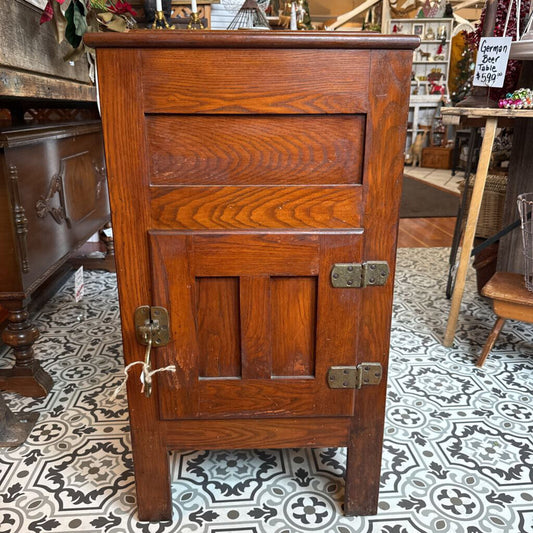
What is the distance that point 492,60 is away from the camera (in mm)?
1871

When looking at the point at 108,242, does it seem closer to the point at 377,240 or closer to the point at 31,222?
the point at 31,222

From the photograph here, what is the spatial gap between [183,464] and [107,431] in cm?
30

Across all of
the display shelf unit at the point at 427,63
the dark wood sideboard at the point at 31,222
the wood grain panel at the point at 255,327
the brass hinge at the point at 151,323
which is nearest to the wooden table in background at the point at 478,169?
the wood grain panel at the point at 255,327

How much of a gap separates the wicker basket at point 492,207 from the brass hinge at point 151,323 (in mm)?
2247

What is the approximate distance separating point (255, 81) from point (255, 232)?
0.29 metres

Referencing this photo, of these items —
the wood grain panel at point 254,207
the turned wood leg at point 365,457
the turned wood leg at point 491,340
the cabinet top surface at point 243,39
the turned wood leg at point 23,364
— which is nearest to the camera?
the cabinet top surface at point 243,39

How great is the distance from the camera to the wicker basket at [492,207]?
Answer: 109 inches

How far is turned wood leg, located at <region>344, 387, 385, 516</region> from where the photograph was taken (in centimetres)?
116

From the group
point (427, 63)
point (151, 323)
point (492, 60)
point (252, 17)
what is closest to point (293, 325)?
point (151, 323)

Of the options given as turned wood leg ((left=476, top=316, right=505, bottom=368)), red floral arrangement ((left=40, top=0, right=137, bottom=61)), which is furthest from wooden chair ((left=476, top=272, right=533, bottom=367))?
red floral arrangement ((left=40, top=0, right=137, bottom=61))

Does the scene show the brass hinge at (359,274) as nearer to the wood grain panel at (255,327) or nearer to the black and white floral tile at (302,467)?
the wood grain panel at (255,327)

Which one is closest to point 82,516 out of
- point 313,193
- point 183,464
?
point 183,464

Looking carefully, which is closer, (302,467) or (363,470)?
(363,470)

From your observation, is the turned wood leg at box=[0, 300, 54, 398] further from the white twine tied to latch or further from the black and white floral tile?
the white twine tied to latch
